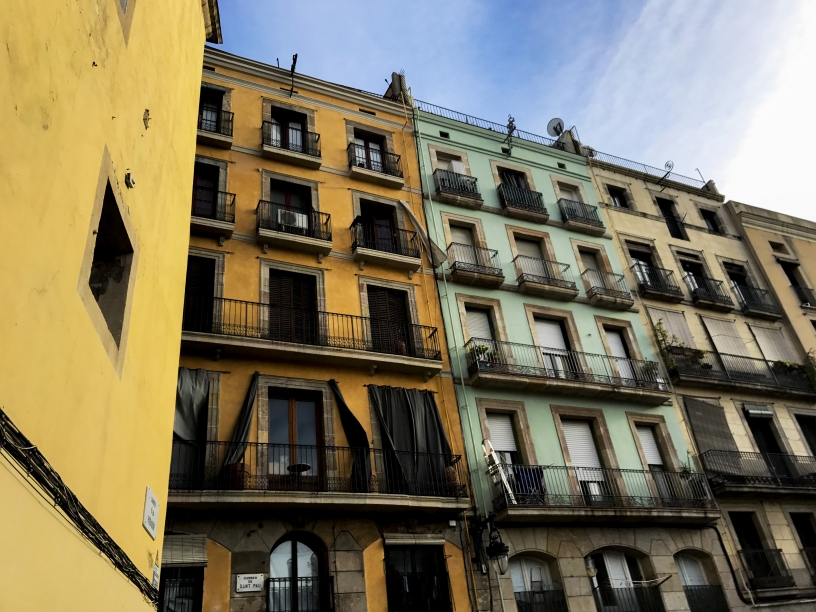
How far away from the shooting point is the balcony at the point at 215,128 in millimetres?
17328

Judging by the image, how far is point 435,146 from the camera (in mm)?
21641

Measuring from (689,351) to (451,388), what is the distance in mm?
8831

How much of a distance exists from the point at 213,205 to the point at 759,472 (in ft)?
55.6

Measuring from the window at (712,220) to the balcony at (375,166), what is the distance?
13652 mm

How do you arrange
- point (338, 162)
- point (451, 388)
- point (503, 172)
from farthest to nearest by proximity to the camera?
point (503, 172) < point (338, 162) < point (451, 388)

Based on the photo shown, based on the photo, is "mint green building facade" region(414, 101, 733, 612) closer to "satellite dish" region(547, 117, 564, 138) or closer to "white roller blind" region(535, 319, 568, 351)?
"white roller blind" region(535, 319, 568, 351)

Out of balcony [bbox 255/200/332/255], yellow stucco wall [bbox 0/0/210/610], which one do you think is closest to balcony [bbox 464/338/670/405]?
balcony [bbox 255/200/332/255]

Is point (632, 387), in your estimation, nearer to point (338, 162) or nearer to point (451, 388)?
point (451, 388)

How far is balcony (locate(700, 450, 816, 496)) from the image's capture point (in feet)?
58.5

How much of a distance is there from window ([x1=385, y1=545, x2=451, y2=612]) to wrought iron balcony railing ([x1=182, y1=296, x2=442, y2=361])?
4.56m

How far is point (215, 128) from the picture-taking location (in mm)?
17969

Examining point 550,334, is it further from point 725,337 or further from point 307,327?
point 307,327

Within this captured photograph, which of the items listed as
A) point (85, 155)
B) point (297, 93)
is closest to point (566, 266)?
A: point (297, 93)

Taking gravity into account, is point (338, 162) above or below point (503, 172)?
below
